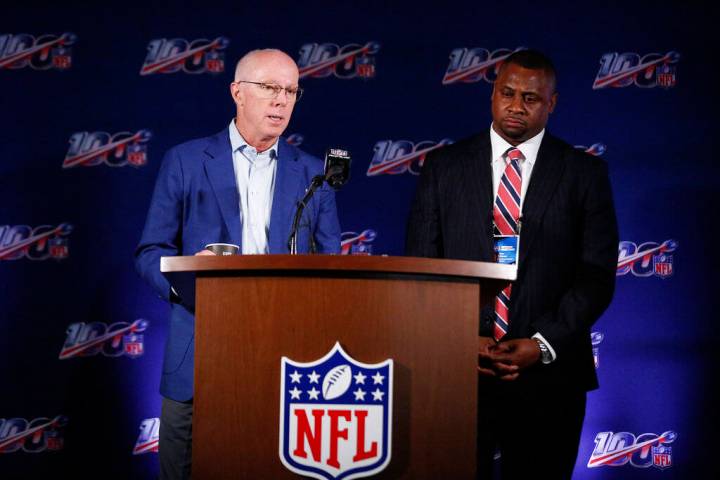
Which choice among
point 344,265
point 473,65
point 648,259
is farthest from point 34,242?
point 648,259

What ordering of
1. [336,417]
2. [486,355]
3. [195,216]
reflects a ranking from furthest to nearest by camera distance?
[195,216]
[486,355]
[336,417]

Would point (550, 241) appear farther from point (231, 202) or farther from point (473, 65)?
point (473, 65)

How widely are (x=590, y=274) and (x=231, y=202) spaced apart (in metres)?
1.15

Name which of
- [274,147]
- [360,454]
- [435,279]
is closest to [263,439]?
[360,454]

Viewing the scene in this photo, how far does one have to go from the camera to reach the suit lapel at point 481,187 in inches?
90.7

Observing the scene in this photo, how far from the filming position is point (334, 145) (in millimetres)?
3773

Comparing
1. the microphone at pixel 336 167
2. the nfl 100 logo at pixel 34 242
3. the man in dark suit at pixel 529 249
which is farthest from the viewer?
the nfl 100 logo at pixel 34 242

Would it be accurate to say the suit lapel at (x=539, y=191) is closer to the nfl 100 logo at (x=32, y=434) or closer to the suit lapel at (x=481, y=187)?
the suit lapel at (x=481, y=187)

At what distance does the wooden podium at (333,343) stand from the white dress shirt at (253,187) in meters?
0.87

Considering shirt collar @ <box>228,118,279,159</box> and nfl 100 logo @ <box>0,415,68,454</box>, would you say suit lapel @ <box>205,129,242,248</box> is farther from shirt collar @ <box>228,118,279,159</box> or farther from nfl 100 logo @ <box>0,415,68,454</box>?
nfl 100 logo @ <box>0,415,68,454</box>

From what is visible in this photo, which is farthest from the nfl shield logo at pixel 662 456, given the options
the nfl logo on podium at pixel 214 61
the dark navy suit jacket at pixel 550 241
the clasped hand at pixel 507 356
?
the nfl logo on podium at pixel 214 61

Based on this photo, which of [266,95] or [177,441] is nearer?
[177,441]

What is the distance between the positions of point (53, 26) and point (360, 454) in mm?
3213

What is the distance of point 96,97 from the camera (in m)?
3.81
